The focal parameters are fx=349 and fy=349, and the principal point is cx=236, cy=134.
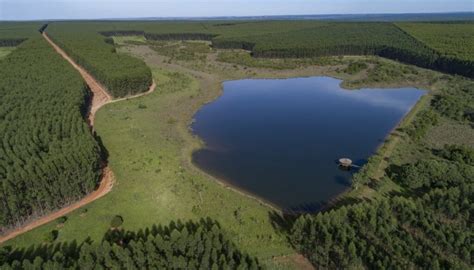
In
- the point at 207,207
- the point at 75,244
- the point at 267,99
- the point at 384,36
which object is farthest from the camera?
the point at 384,36

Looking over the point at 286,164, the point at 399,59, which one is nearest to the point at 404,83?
the point at 399,59

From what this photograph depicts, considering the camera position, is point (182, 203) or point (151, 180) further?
point (151, 180)

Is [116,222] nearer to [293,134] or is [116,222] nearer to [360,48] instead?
[293,134]

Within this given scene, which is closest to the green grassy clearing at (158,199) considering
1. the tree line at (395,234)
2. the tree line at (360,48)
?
the tree line at (395,234)

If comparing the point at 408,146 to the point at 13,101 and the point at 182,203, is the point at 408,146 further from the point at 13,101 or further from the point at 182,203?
the point at 13,101

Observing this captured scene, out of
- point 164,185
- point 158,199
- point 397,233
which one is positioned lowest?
point 158,199

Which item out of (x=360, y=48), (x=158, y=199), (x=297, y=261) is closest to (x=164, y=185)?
(x=158, y=199)

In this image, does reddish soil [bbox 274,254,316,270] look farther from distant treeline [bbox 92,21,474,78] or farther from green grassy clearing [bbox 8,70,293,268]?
distant treeline [bbox 92,21,474,78]

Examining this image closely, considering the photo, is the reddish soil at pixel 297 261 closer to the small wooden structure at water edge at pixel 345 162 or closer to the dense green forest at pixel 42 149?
the small wooden structure at water edge at pixel 345 162
